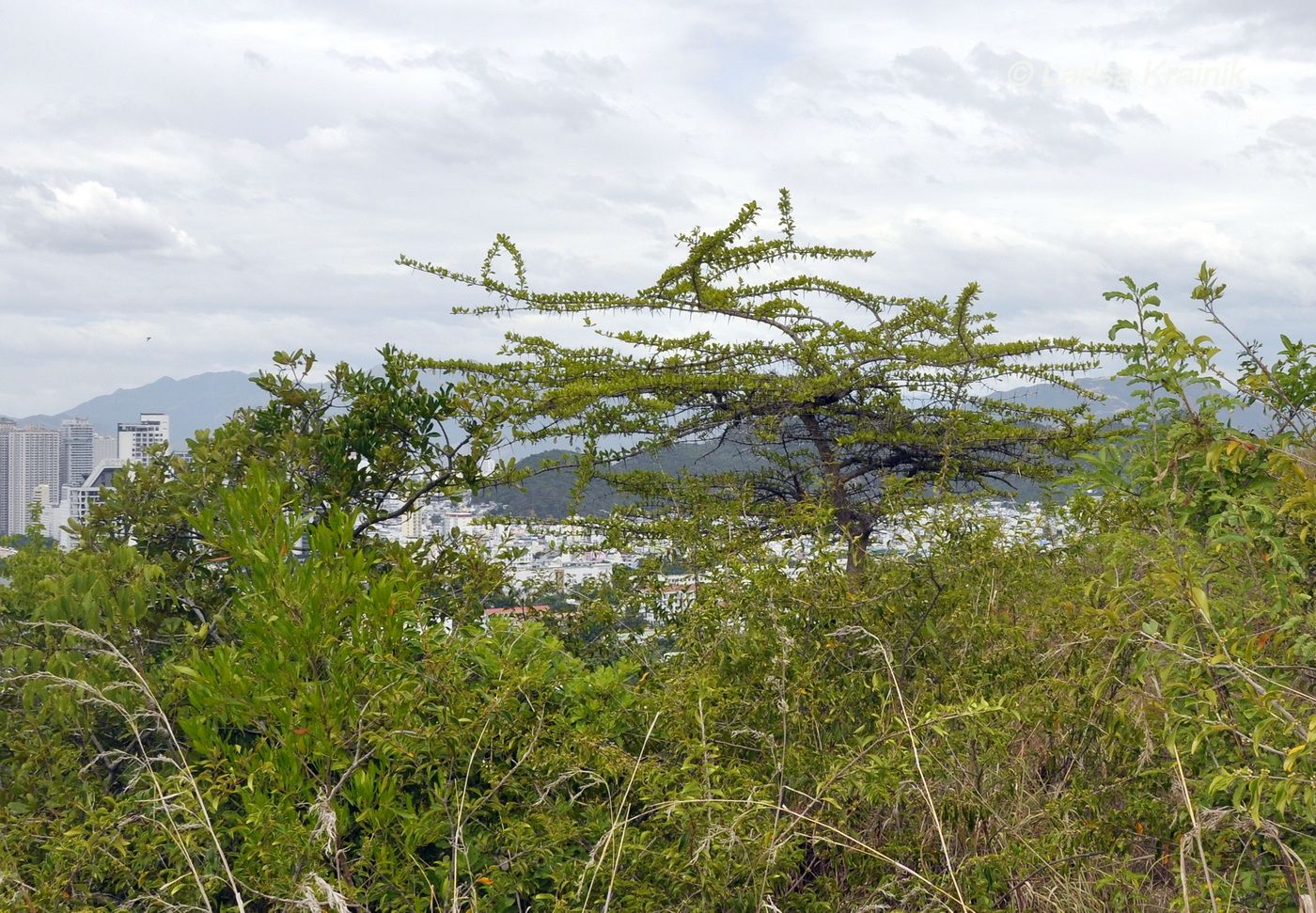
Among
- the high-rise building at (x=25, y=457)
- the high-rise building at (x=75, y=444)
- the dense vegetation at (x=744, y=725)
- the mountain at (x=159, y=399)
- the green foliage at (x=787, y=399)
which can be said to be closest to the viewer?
the dense vegetation at (x=744, y=725)

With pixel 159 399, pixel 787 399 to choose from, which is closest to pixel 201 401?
pixel 159 399

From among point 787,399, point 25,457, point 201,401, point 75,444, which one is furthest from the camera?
point 201,401

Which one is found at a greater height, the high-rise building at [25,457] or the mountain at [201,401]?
the mountain at [201,401]

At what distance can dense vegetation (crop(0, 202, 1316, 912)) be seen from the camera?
260cm

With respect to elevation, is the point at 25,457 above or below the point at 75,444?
below

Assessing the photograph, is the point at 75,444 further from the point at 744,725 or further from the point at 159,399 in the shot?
the point at 744,725

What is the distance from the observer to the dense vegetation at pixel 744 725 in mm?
2604

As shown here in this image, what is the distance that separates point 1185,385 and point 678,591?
2.32 metres

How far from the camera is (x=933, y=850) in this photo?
121 inches

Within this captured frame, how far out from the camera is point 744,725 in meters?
3.24

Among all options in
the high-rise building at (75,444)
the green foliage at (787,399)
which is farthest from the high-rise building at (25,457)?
the green foliage at (787,399)

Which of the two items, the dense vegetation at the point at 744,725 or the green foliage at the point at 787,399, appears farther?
the green foliage at the point at 787,399

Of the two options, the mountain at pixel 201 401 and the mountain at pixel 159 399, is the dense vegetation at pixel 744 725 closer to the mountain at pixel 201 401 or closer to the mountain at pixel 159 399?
the mountain at pixel 201 401

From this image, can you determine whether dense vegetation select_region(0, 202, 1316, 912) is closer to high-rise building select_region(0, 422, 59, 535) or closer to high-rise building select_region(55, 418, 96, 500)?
high-rise building select_region(55, 418, 96, 500)
